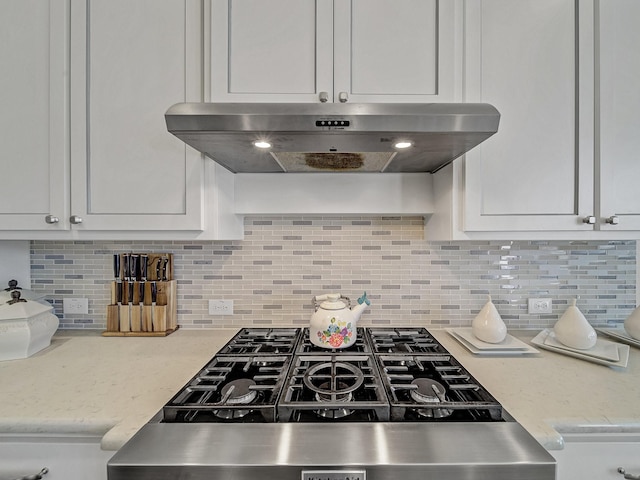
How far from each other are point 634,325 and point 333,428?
143 cm

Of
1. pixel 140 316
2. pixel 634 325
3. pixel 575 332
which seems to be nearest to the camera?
pixel 575 332

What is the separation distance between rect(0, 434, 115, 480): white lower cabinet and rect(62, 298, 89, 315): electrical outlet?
29.2 inches

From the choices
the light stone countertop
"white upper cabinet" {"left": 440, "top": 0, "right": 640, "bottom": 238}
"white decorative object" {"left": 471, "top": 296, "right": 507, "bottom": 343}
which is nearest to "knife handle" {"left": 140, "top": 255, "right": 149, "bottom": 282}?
the light stone countertop

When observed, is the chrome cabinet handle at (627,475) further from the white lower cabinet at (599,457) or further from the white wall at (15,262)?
the white wall at (15,262)

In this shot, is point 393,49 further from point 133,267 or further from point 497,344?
point 133,267

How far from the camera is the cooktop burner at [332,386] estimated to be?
0.80 meters

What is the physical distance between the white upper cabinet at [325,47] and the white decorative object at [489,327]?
91 centimetres

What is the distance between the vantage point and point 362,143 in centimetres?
99

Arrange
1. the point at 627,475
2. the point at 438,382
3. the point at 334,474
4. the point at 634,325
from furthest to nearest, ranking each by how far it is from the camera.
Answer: the point at 634,325, the point at 438,382, the point at 627,475, the point at 334,474

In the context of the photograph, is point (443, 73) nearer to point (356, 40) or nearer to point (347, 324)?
point (356, 40)

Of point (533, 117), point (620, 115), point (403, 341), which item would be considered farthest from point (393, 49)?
point (403, 341)

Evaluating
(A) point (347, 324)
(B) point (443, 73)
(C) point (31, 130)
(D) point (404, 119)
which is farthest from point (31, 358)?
(B) point (443, 73)

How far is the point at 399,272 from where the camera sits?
4.96 ft

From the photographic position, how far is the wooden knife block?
4.66 feet
